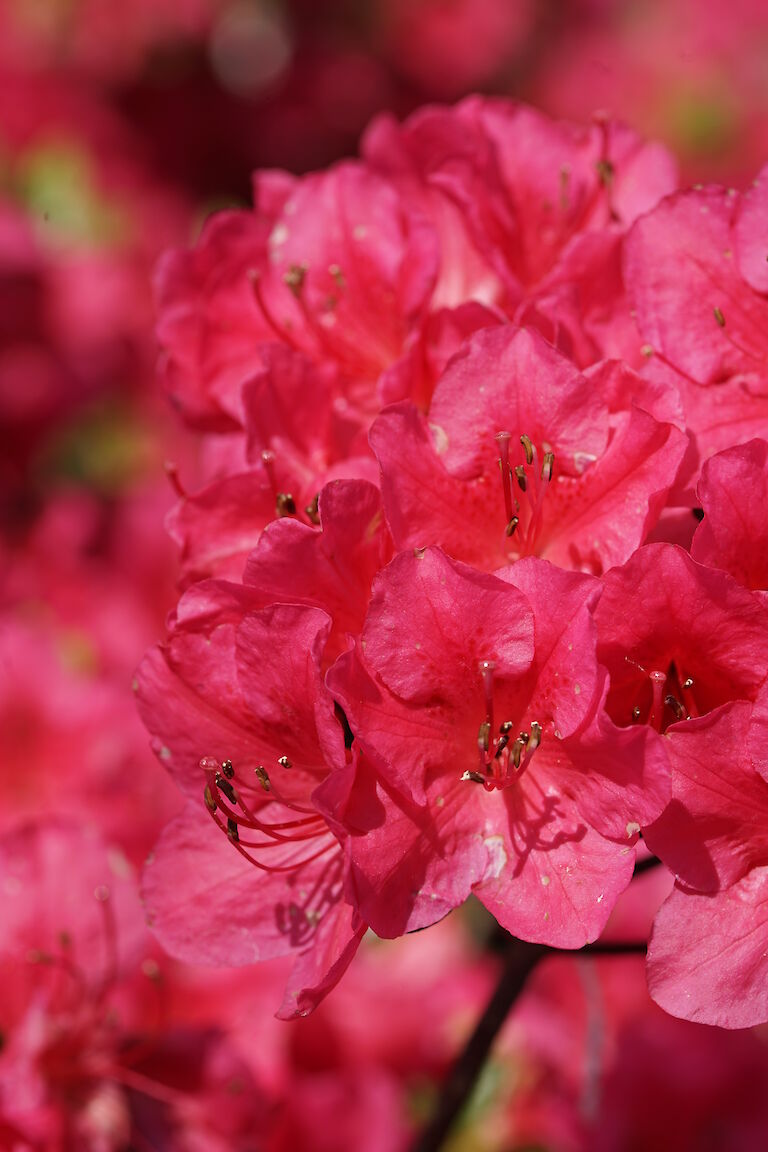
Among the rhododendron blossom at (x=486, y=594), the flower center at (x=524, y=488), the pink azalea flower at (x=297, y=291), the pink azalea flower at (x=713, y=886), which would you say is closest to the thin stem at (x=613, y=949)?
the rhododendron blossom at (x=486, y=594)

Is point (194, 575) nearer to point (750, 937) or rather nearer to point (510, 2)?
point (750, 937)

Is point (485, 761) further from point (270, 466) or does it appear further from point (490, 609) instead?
point (270, 466)

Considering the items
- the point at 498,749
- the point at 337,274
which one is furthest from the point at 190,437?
the point at 498,749

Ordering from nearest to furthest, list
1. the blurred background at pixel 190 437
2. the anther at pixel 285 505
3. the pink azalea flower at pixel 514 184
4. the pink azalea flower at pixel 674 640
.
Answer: the pink azalea flower at pixel 674 640 → the anther at pixel 285 505 → the pink azalea flower at pixel 514 184 → the blurred background at pixel 190 437

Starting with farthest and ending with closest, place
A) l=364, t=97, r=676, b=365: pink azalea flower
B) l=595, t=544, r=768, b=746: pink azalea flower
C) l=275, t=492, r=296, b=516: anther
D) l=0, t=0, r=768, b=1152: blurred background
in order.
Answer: l=0, t=0, r=768, b=1152: blurred background → l=364, t=97, r=676, b=365: pink azalea flower → l=275, t=492, r=296, b=516: anther → l=595, t=544, r=768, b=746: pink azalea flower

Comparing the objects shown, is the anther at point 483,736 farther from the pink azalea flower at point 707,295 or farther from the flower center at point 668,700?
the pink azalea flower at point 707,295

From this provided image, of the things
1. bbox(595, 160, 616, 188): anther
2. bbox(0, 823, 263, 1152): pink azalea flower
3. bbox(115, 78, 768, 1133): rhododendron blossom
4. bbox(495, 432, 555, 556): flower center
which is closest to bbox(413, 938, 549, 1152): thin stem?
bbox(115, 78, 768, 1133): rhododendron blossom

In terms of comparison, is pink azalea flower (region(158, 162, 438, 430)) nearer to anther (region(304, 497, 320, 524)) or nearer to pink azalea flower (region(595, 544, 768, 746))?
anther (region(304, 497, 320, 524))
